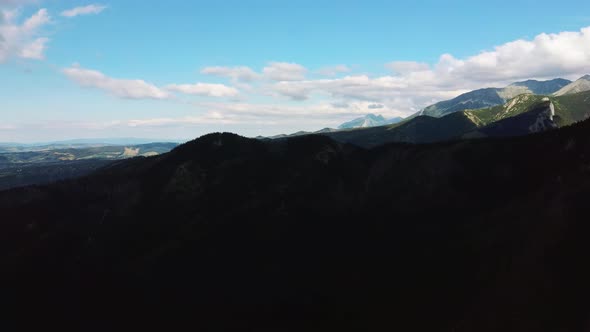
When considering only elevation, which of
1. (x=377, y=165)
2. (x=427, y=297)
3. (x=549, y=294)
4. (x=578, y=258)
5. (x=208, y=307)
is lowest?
(x=208, y=307)

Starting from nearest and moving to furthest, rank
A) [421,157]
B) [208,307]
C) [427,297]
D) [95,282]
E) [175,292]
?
[427,297], [208,307], [175,292], [95,282], [421,157]

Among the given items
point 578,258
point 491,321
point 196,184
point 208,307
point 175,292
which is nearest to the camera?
point 491,321

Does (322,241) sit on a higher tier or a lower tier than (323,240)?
lower

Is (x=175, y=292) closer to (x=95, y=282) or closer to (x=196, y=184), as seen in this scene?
(x=95, y=282)

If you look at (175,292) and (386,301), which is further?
(175,292)

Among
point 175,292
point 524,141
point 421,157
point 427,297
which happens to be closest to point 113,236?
point 175,292

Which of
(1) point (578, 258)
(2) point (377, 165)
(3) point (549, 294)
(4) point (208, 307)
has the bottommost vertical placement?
(4) point (208, 307)

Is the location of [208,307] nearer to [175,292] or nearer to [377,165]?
[175,292]

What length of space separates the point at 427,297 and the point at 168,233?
227 feet

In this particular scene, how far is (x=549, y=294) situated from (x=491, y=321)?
28.7 ft

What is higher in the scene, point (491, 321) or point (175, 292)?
point (491, 321)

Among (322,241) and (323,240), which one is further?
(323,240)

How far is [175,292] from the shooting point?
74188 mm

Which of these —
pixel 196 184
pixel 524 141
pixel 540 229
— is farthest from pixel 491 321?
pixel 196 184
